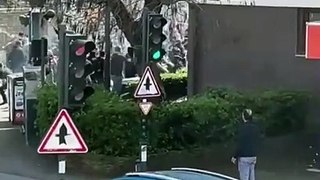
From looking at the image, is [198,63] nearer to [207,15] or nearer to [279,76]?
[207,15]

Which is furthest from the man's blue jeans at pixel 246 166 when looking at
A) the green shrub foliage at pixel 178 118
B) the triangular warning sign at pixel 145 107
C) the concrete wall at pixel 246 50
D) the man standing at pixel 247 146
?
the concrete wall at pixel 246 50

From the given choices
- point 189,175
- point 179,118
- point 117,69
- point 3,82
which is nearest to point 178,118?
point 179,118

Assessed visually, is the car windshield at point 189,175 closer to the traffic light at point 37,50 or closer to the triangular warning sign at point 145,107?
the triangular warning sign at point 145,107

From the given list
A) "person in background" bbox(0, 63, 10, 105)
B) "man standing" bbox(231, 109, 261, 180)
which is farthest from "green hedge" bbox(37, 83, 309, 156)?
"person in background" bbox(0, 63, 10, 105)

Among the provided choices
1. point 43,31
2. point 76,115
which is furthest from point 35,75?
point 76,115

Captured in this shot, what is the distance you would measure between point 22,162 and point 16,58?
1066 centimetres

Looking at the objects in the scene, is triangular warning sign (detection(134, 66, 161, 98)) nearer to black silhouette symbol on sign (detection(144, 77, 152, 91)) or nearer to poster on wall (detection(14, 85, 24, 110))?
black silhouette symbol on sign (detection(144, 77, 152, 91))

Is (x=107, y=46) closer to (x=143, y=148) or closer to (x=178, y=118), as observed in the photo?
(x=178, y=118)

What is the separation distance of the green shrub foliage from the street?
727mm

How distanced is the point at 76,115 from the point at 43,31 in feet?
21.9

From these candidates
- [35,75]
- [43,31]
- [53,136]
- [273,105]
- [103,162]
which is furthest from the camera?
[43,31]

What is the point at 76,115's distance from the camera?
1817cm

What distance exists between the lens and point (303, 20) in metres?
22.8

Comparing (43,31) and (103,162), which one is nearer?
(103,162)
